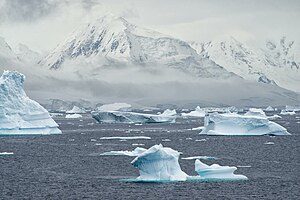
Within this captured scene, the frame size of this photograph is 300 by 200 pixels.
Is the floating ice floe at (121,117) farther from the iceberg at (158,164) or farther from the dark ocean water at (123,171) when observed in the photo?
the iceberg at (158,164)

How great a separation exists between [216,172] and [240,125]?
34873 millimetres

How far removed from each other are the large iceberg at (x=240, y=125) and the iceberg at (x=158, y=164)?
30933mm

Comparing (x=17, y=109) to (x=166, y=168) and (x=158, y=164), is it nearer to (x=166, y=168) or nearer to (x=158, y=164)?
(x=166, y=168)

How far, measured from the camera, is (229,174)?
130 feet

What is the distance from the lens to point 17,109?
232 ft

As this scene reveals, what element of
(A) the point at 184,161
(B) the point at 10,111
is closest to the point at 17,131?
(B) the point at 10,111

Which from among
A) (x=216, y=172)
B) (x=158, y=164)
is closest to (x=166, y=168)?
(x=158, y=164)

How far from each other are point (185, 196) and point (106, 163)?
15299mm

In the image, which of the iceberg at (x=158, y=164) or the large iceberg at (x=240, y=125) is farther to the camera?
the large iceberg at (x=240, y=125)

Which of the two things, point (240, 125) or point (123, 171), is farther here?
point (240, 125)

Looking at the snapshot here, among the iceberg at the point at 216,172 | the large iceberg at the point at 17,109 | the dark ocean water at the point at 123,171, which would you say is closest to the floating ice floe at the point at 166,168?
the iceberg at the point at 216,172

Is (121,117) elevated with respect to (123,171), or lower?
elevated

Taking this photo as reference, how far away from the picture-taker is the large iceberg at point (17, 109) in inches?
2771

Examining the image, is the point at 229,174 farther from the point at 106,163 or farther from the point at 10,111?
the point at 10,111
